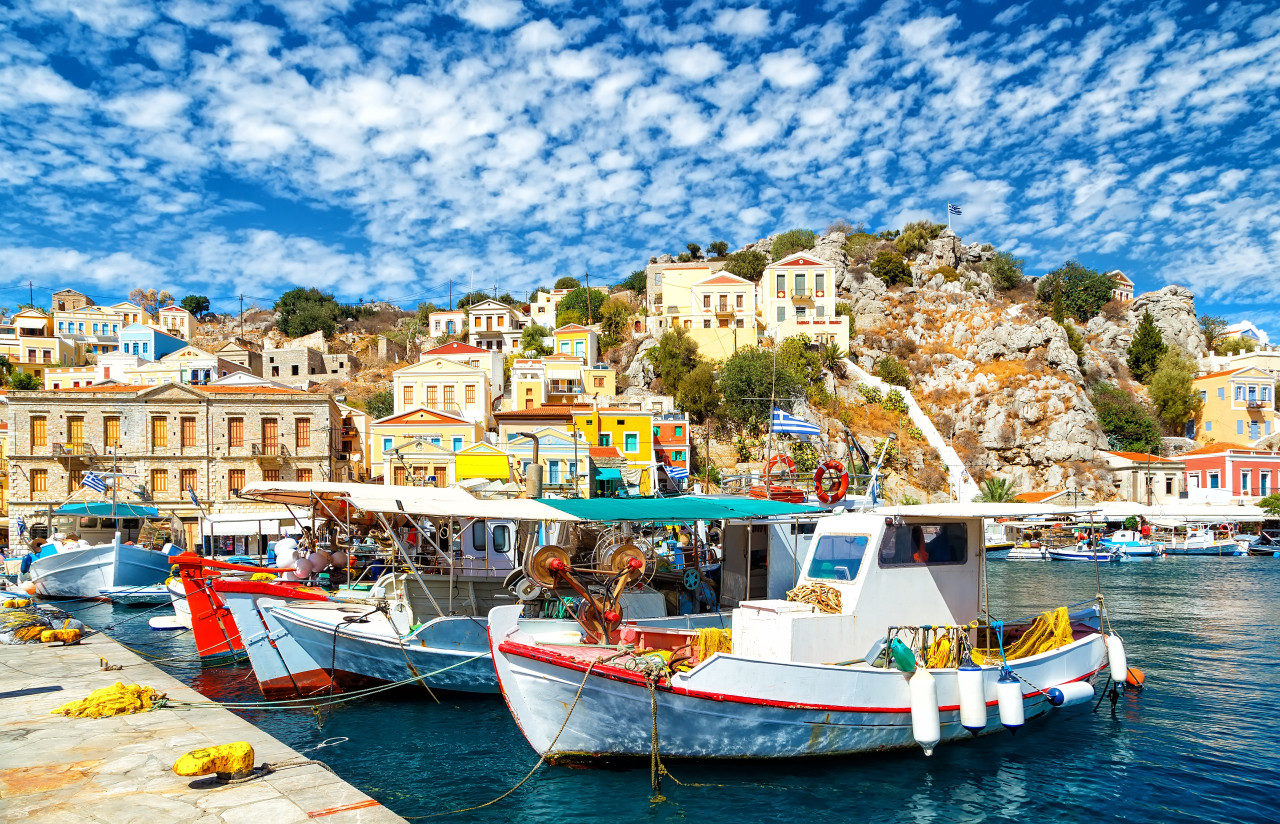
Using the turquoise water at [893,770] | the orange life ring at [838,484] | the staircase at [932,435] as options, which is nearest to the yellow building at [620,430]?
the staircase at [932,435]

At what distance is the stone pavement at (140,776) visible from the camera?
6523mm

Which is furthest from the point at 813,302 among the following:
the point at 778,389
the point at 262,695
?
the point at 262,695

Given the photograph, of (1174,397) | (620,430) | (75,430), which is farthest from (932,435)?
(75,430)

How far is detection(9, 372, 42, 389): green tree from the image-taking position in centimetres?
5724

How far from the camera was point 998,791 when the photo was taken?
33.0 ft

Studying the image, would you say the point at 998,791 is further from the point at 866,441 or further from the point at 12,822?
the point at 866,441

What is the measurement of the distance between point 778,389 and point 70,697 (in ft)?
151

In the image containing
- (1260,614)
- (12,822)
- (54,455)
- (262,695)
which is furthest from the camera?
(54,455)

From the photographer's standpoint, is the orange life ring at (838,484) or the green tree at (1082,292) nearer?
the orange life ring at (838,484)

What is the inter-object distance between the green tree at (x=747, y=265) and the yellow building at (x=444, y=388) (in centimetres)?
3308

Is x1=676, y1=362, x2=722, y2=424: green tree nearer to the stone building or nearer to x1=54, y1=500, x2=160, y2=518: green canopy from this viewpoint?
the stone building

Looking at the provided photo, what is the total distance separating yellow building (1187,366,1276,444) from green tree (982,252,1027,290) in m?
19.4

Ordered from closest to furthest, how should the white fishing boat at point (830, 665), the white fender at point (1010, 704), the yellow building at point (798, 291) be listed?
1. the white fishing boat at point (830, 665)
2. the white fender at point (1010, 704)
3. the yellow building at point (798, 291)

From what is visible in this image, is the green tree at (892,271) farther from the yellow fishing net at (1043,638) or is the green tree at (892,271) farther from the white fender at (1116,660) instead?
the yellow fishing net at (1043,638)
